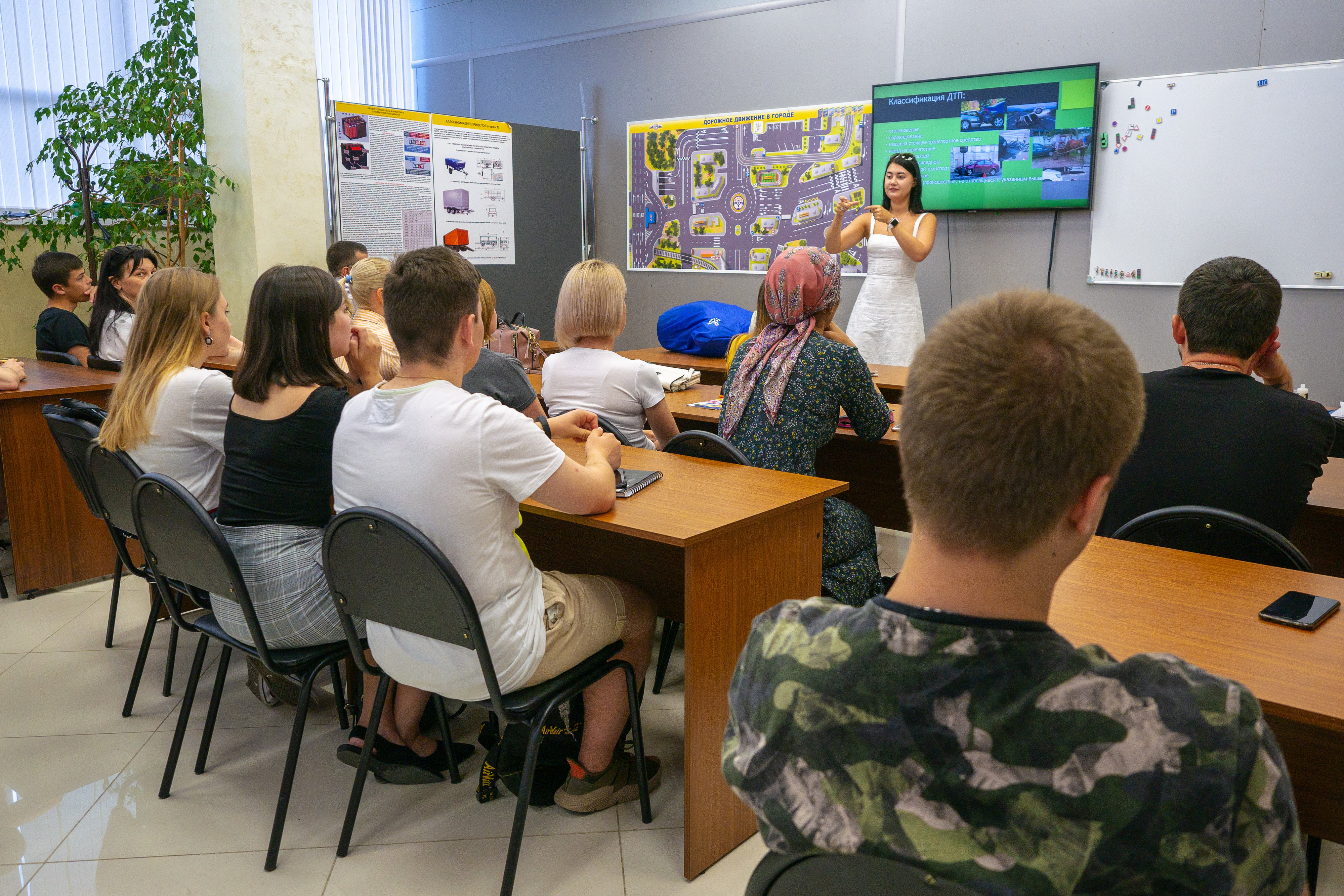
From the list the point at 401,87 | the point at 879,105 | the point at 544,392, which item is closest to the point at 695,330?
the point at 544,392

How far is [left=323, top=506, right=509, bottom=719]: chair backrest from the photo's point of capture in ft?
5.17

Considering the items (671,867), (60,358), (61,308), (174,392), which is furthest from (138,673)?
(61,308)

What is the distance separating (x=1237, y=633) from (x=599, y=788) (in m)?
1.37

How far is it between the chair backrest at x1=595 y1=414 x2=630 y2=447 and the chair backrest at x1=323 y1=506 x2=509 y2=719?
1001 mm

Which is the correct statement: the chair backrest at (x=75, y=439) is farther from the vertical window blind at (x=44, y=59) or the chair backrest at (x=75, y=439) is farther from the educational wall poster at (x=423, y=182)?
the vertical window blind at (x=44, y=59)

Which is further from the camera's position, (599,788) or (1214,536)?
(599,788)

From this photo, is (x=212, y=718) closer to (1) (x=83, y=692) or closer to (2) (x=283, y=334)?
(1) (x=83, y=692)

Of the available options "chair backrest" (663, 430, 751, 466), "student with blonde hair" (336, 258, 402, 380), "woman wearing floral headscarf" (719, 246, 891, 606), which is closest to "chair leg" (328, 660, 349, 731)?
"student with blonde hair" (336, 258, 402, 380)

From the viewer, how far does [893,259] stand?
505 centimetres

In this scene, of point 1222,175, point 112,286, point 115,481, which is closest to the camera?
point 115,481

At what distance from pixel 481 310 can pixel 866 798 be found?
204 centimetres

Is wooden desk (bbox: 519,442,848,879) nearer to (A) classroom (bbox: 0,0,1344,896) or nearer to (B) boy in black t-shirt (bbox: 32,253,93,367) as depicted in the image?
(A) classroom (bbox: 0,0,1344,896)

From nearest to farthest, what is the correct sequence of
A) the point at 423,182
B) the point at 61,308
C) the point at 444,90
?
the point at 61,308
the point at 423,182
the point at 444,90

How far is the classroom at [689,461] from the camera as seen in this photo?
0.73 metres
